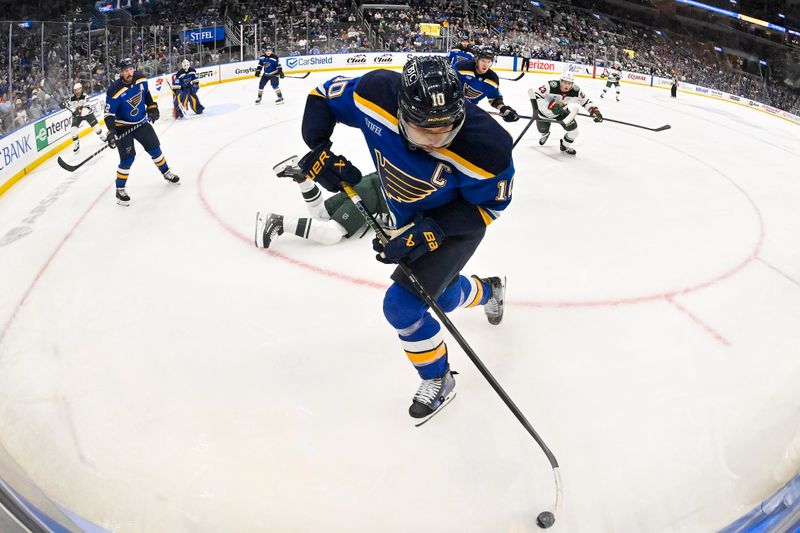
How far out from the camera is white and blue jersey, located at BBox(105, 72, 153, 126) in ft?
15.2

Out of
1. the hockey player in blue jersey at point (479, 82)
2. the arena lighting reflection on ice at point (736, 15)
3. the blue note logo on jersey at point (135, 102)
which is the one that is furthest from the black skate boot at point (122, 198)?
the arena lighting reflection on ice at point (736, 15)

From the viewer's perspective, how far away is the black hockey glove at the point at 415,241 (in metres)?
2.00

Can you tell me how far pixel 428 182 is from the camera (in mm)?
1998

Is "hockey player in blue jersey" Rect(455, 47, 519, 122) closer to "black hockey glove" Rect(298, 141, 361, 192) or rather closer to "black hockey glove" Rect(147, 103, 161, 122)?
"black hockey glove" Rect(147, 103, 161, 122)

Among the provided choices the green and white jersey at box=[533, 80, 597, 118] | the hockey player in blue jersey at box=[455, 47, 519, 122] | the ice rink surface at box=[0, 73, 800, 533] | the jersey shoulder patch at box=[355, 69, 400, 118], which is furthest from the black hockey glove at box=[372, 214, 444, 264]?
the green and white jersey at box=[533, 80, 597, 118]

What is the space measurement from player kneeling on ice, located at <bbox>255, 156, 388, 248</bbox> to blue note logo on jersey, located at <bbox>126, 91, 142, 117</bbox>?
1878mm

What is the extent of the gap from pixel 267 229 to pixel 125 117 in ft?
6.94

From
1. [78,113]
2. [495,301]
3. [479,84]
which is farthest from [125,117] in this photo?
[495,301]

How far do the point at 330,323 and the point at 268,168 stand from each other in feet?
10.7

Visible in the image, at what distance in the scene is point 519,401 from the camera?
241 cm

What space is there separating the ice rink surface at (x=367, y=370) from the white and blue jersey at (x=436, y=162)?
0.94 metres

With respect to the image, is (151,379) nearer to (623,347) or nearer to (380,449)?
(380,449)

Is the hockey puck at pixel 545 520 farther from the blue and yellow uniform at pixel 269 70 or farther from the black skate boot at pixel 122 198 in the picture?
the blue and yellow uniform at pixel 269 70

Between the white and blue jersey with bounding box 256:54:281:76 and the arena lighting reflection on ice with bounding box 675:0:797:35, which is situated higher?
the arena lighting reflection on ice with bounding box 675:0:797:35
